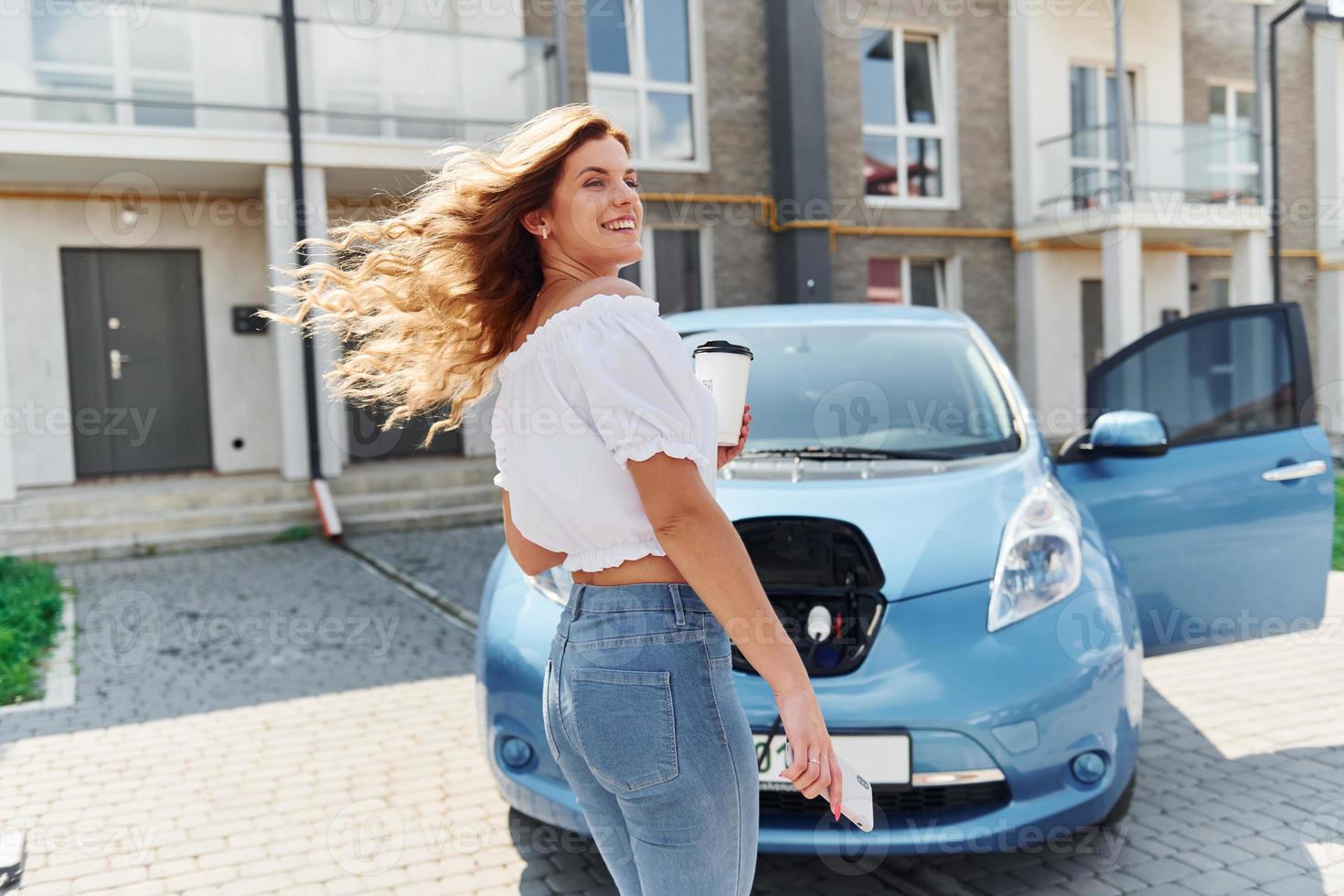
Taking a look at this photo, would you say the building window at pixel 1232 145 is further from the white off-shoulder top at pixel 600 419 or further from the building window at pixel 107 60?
the white off-shoulder top at pixel 600 419

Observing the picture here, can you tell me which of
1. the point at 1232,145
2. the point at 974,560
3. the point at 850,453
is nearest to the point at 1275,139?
the point at 1232,145

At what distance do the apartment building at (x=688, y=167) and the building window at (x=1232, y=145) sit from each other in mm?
69

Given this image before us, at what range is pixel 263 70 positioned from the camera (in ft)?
37.7

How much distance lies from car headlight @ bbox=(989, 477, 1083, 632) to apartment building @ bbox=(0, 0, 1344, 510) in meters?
7.28

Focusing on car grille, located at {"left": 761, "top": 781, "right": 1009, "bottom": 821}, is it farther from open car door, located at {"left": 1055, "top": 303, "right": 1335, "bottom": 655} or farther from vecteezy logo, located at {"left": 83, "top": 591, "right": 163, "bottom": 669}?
vecteezy logo, located at {"left": 83, "top": 591, "right": 163, "bottom": 669}

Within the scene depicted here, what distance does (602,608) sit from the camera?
4.99 ft

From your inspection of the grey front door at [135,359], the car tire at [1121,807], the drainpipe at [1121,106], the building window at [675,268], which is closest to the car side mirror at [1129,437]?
the car tire at [1121,807]

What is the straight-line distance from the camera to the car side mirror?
151 inches

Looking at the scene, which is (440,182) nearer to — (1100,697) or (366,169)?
(1100,697)

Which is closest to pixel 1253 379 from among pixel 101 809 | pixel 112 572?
pixel 101 809

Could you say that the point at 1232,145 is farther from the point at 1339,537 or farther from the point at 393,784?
the point at 393,784

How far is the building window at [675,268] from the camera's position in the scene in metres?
14.6

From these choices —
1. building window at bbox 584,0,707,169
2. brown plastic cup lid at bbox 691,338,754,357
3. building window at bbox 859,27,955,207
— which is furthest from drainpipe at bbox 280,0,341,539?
brown plastic cup lid at bbox 691,338,754,357

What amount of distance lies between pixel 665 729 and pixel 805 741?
0.18 m
